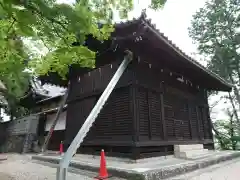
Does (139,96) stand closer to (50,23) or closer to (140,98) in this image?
(140,98)

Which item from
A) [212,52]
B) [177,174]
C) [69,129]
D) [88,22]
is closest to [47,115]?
[69,129]

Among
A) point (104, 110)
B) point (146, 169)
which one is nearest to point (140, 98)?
point (104, 110)

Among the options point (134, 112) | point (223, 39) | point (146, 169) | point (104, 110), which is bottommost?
point (146, 169)

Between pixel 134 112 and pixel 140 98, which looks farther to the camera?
pixel 140 98

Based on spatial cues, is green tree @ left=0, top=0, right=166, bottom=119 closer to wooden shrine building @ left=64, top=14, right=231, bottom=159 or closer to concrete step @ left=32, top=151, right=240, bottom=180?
wooden shrine building @ left=64, top=14, right=231, bottom=159

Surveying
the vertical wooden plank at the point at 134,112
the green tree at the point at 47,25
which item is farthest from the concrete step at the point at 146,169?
the green tree at the point at 47,25

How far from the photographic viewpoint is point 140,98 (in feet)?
21.0

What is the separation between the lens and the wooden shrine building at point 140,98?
583 centimetres

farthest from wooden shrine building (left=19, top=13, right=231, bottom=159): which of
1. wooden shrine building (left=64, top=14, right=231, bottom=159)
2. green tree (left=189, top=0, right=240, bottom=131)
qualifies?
green tree (left=189, top=0, right=240, bottom=131)

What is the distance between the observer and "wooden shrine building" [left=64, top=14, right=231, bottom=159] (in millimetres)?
5828

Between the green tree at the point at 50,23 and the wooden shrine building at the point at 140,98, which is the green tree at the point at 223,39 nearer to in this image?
the wooden shrine building at the point at 140,98

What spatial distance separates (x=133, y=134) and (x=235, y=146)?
34.5 ft

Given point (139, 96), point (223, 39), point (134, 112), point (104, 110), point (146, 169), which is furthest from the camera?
point (223, 39)

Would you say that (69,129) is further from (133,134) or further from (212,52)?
(212,52)
